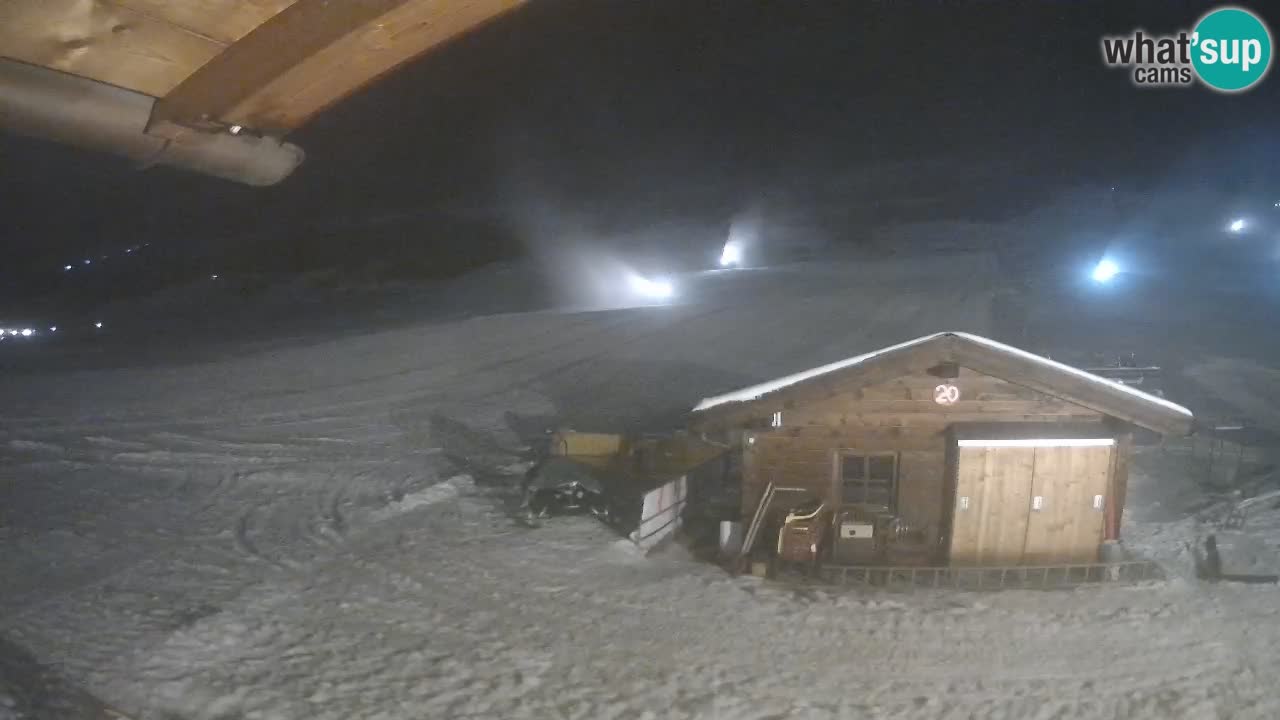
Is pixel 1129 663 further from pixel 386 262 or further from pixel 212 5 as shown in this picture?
pixel 386 262

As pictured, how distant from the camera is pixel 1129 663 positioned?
8.91 m

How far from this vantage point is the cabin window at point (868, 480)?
39.7 feet

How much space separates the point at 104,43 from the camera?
1.59 metres

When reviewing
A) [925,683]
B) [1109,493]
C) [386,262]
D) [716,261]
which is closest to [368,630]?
[925,683]

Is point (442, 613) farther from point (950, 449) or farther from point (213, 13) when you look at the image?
point (213, 13)

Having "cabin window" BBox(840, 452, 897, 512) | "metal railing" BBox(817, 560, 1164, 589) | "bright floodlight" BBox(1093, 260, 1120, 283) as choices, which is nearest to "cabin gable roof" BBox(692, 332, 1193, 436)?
Result: "cabin window" BBox(840, 452, 897, 512)

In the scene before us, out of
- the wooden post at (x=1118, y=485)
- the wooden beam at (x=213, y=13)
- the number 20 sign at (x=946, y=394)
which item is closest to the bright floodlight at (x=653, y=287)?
the number 20 sign at (x=946, y=394)

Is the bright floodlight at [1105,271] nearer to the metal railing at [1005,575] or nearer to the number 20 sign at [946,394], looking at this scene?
the metal railing at [1005,575]

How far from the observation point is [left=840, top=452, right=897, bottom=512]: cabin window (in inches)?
476

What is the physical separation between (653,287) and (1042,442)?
32.0 m

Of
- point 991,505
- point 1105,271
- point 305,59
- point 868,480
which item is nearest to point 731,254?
point 1105,271

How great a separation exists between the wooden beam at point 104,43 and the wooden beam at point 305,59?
4 centimetres

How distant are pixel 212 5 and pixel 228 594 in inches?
405

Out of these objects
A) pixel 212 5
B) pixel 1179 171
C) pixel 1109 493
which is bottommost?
pixel 1109 493
